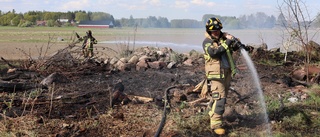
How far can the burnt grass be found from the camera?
5215 mm

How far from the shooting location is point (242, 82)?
8.53 m

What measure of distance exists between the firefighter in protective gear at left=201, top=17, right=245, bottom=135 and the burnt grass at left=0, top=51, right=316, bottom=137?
0.28 metres

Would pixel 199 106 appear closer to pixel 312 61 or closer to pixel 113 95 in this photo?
pixel 113 95

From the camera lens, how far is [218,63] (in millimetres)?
5203

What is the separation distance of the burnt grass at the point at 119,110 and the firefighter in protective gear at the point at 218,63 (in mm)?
276

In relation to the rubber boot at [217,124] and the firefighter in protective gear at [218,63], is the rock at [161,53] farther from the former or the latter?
the rubber boot at [217,124]

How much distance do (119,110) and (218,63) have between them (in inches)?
75.0

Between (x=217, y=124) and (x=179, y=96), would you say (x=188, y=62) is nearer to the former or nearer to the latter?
(x=179, y=96)

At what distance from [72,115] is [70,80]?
3.22 meters

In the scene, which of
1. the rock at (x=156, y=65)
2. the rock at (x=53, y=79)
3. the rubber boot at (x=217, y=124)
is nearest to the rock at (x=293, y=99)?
the rubber boot at (x=217, y=124)

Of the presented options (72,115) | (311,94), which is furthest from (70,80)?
(311,94)

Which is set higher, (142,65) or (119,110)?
(142,65)

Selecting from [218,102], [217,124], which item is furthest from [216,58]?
[217,124]

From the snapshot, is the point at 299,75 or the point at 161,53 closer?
the point at 299,75
